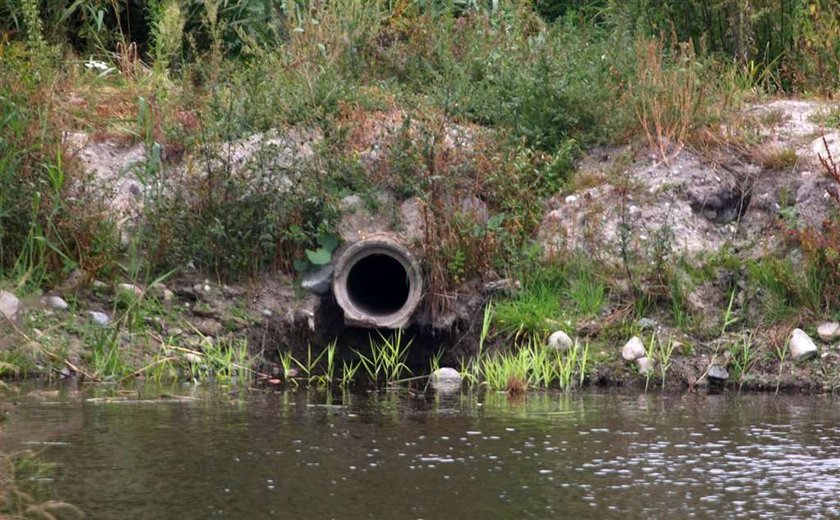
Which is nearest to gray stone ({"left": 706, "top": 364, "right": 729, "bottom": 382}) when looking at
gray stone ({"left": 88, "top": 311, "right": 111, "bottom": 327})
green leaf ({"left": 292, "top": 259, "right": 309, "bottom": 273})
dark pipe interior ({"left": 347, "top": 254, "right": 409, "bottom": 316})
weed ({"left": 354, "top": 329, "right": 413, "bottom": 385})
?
weed ({"left": 354, "top": 329, "right": 413, "bottom": 385})

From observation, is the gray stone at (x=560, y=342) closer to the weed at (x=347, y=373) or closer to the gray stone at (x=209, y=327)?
the weed at (x=347, y=373)

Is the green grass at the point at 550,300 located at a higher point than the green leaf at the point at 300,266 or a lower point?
lower

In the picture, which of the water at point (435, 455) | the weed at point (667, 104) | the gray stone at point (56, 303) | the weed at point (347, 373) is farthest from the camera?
the weed at point (667, 104)

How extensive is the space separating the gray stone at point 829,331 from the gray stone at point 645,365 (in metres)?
1.14

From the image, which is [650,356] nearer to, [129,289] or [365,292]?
[365,292]

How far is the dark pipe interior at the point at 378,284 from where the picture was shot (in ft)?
32.2

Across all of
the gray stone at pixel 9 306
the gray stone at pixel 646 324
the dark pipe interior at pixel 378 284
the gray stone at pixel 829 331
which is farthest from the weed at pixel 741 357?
the gray stone at pixel 9 306

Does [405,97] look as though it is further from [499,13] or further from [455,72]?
[499,13]

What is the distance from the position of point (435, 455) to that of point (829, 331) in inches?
145

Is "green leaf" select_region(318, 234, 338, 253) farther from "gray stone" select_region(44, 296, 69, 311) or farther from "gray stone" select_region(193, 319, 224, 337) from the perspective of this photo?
"gray stone" select_region(44, 296, 69, 311)

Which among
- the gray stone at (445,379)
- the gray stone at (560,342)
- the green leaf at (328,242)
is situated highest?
the green leaf at (328,242)

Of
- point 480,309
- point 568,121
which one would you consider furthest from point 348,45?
point 480,309

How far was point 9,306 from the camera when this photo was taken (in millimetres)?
8852

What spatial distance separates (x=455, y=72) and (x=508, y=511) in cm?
655
